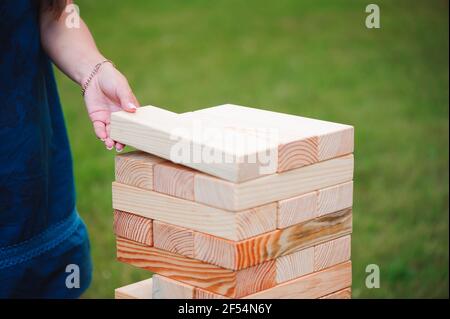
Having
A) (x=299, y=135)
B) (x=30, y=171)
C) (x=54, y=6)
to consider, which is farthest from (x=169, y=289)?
(x=54, y=6)

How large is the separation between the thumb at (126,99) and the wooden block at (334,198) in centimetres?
50

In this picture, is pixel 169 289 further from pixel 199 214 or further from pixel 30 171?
pixel 30 171

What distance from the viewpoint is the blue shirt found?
218 cm

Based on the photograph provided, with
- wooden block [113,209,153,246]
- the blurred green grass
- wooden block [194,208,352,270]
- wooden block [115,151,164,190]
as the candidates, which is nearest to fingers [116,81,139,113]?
wooden block [115,151,164,190]

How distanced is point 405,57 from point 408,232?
3.65 metres

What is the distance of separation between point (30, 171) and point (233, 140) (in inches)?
27.2

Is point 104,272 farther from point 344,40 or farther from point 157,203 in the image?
point 344,40

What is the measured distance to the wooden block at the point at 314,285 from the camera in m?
1.88

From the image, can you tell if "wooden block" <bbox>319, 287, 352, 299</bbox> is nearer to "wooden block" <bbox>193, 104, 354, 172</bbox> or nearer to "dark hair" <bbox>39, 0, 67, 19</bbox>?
"wooden block" <bbox>193, 104, 354, 172</bbox>

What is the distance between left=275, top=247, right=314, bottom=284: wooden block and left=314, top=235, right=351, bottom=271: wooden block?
21 mm

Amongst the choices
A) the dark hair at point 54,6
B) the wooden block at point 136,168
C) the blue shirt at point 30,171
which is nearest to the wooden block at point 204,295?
the wooden block at point 136,168

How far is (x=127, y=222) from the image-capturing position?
6.49 feet

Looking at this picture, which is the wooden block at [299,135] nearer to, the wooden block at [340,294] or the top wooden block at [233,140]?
the top wooden block at [233,140]

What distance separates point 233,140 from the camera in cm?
181
